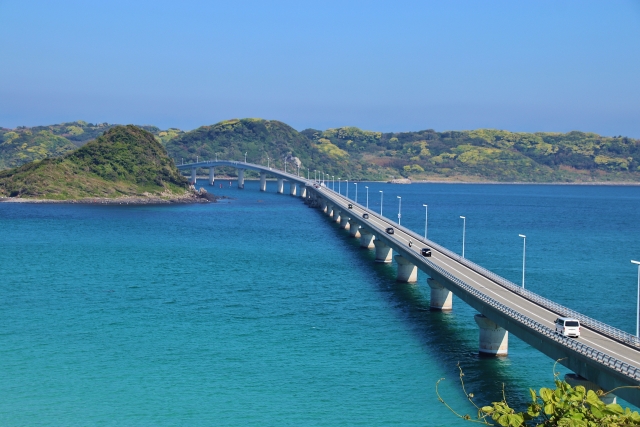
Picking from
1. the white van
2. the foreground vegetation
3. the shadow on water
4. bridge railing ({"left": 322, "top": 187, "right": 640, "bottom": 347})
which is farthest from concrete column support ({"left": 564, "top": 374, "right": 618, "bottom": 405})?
the foreground vegetation

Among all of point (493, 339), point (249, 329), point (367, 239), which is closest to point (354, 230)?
point (367, 239)

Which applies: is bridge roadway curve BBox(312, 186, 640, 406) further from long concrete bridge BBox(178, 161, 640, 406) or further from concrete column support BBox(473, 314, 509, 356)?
concrete column support BBox(473, 314, 509, 356)

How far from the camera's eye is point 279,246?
11406 centimetres

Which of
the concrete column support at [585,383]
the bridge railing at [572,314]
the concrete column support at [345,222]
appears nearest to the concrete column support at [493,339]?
the bridge railing at [572,314]

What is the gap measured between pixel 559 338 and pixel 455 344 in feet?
47.1

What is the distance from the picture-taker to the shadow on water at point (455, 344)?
45.8 m

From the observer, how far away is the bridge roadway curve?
3631 cm

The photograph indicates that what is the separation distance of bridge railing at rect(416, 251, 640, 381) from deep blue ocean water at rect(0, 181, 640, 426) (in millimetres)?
3630

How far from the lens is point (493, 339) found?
172ft

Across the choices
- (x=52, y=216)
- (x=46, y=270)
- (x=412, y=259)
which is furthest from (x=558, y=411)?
(x=52, y=216)

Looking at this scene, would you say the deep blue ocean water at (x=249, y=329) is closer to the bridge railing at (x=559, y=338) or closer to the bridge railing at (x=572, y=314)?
the bridge railing at (x=572, y=314)

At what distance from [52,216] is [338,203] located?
5251 centimetres

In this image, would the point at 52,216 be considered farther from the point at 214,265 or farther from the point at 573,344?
the point at 573,344

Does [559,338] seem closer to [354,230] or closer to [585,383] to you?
[585,383]
